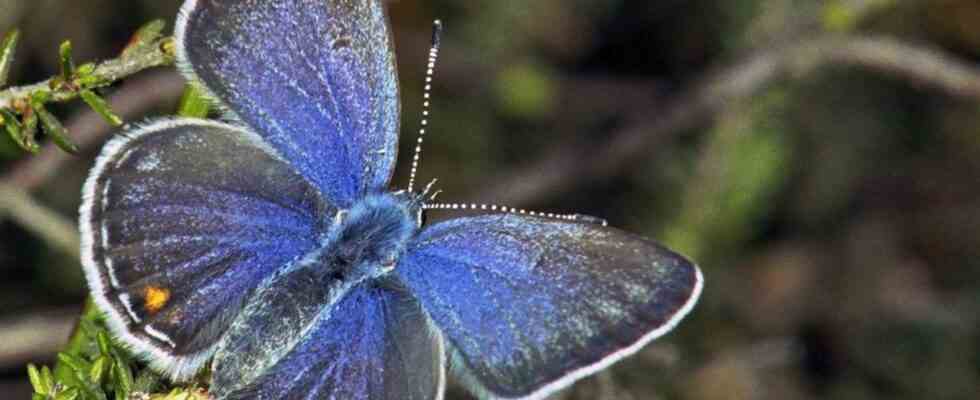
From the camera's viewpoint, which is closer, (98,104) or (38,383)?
(38,383)

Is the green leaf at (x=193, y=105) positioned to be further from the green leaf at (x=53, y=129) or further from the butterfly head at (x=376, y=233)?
the butterfly head at (x=376, y=233)

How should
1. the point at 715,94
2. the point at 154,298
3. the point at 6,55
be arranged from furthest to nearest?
the point at 715,94 < the point at 154,298 < the point at 6,55

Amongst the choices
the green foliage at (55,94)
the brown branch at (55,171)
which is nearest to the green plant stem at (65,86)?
the green foliage at (55,94)

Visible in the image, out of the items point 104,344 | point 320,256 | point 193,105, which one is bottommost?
point 320,256

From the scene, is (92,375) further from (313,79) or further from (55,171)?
(55,171)

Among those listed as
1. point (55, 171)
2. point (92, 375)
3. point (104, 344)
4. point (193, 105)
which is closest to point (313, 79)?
point (193, 105)
